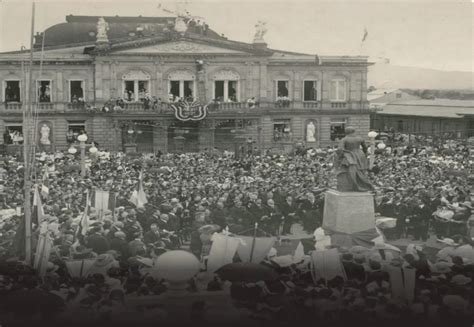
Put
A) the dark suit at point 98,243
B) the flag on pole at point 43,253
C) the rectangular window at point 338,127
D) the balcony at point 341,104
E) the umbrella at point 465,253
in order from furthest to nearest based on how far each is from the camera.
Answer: the balcony at point 341,104, the rectangular window at point 338,127, the dark suit at point 98,243, the umbrella at point 465,253, the flag on pole at point 43,253

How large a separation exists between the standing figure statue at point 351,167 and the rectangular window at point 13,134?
19229 millimetres

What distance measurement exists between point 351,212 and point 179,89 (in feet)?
68.1

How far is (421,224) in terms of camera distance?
21109 millimetres

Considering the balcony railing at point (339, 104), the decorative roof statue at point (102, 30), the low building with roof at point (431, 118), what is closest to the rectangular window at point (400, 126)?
the low building with roof at point (431, 118)

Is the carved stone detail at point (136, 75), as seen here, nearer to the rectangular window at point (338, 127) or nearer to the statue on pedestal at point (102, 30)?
the statue on pedestal at point (102, 30)

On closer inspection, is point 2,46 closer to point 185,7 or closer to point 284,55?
point 185,7

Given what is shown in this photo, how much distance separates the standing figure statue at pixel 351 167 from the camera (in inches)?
722

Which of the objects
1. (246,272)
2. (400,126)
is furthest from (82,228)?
(400,126)

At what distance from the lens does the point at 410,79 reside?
48.9 m

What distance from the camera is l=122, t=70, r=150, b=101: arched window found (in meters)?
36.9

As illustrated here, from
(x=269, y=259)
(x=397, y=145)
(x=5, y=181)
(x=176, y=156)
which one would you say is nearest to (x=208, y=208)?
(x=269, y=259)

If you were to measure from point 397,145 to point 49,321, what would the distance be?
25153 mm

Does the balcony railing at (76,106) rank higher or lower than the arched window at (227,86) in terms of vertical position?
lower

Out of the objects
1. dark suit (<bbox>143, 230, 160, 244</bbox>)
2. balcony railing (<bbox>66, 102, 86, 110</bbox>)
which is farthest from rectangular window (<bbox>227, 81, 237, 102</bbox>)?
dark suit (<bbox>143, 230, 160, 244</bbox>)
